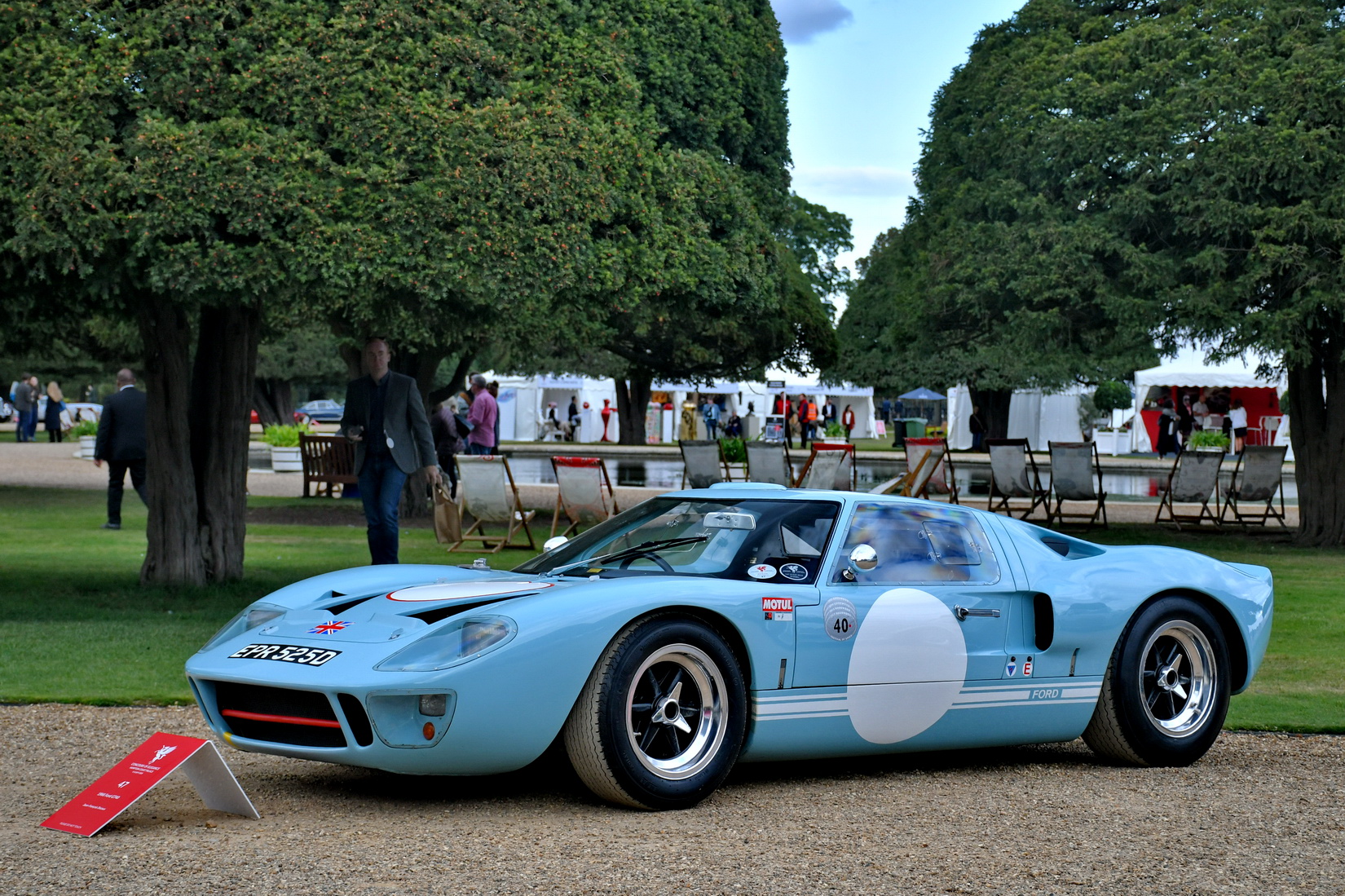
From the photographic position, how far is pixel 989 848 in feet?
15.5

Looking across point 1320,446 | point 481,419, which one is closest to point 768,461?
point 481,419

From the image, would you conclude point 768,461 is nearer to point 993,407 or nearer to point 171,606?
point 171,606

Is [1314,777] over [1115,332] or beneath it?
beneath

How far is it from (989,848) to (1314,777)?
2.03 meters

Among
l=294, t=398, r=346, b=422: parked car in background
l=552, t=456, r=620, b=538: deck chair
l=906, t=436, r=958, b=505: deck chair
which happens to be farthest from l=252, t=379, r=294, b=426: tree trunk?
l=552, t=456, r=620, b=538: deck chair

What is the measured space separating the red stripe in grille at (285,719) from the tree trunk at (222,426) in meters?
6.81

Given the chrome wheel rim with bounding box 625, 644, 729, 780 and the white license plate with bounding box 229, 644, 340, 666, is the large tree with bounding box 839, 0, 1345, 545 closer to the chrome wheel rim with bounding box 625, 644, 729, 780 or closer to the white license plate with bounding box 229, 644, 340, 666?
the chrome wheel rim with bounding box 625, 644, 729, 780

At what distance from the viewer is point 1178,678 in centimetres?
643

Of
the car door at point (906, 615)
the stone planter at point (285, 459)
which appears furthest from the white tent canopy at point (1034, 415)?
the car door at point (906, 615)

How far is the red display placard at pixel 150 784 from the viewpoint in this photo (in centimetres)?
473

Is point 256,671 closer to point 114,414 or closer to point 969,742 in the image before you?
point 969,742

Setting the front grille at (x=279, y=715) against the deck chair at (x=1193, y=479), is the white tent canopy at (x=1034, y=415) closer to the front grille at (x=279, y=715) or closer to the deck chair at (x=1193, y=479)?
the deck chair at (x=1193, y=479)

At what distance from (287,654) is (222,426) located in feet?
23.3

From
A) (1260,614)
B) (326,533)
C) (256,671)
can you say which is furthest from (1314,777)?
(326,533)
